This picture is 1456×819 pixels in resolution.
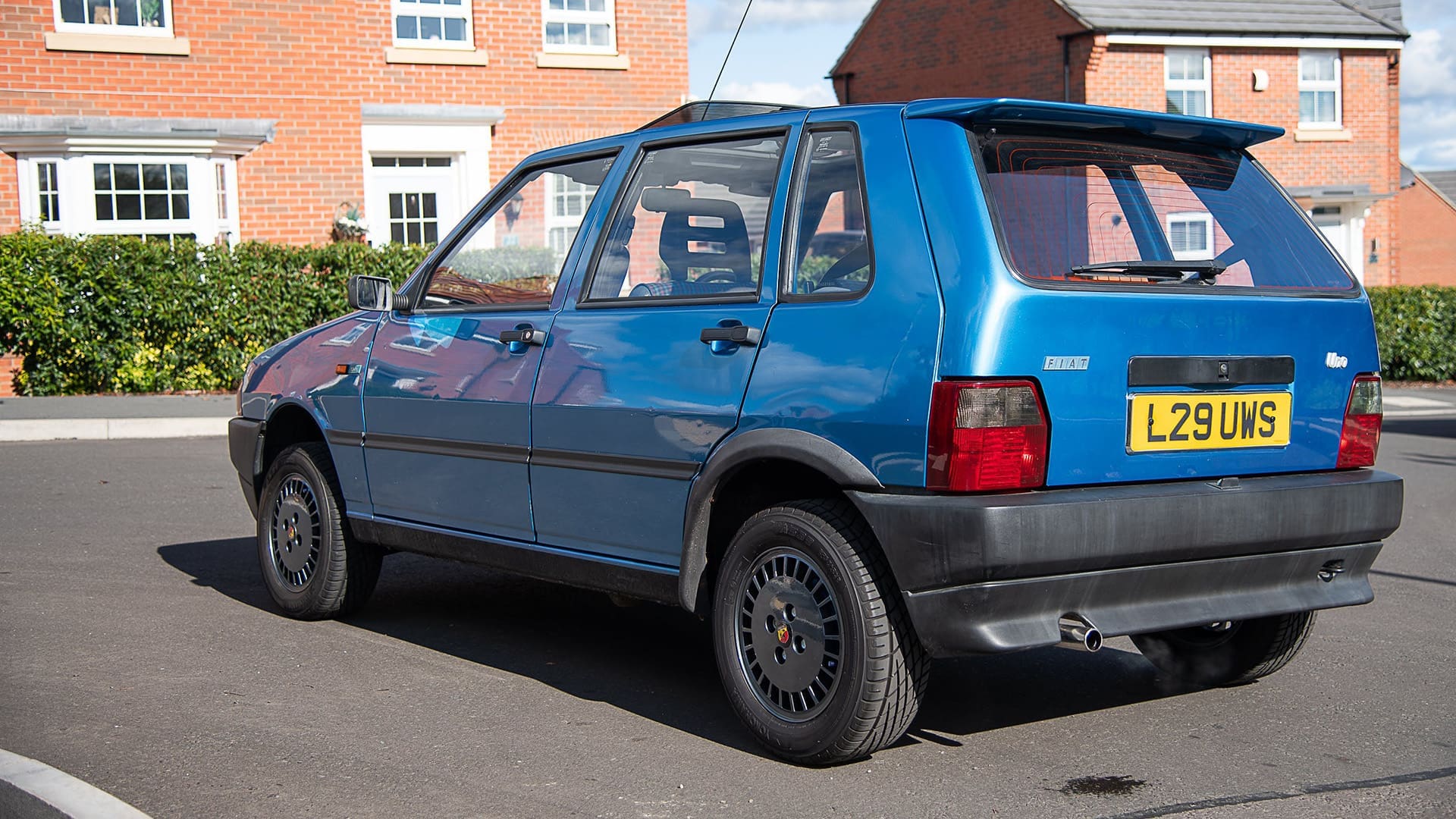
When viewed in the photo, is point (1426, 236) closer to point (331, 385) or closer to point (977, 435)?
point (331, 385)

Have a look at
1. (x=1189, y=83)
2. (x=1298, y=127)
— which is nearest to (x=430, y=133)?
(x=1189, y=83)

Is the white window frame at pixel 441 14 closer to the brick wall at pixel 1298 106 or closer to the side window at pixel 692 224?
the brick wall at pixel 1298 106

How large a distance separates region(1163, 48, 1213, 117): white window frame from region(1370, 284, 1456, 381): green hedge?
264 inches

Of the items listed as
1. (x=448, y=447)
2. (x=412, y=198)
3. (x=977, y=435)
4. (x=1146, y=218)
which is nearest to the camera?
(x=977, y=435)

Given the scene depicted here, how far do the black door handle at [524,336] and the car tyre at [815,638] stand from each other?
3.65 feet

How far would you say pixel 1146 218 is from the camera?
15.2ft

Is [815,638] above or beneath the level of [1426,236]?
beneath

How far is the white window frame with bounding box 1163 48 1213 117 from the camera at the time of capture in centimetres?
2827

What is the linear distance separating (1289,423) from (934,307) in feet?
4.19

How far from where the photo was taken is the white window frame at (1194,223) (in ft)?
15.0

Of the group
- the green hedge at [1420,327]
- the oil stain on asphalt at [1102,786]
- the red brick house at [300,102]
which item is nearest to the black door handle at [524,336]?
the oil stain on asphalt at [1102,786]

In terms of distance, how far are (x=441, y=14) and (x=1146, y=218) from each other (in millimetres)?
16868

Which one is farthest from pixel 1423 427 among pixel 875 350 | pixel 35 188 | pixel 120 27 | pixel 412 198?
pixel 35 188

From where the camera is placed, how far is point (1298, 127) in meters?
30.0
